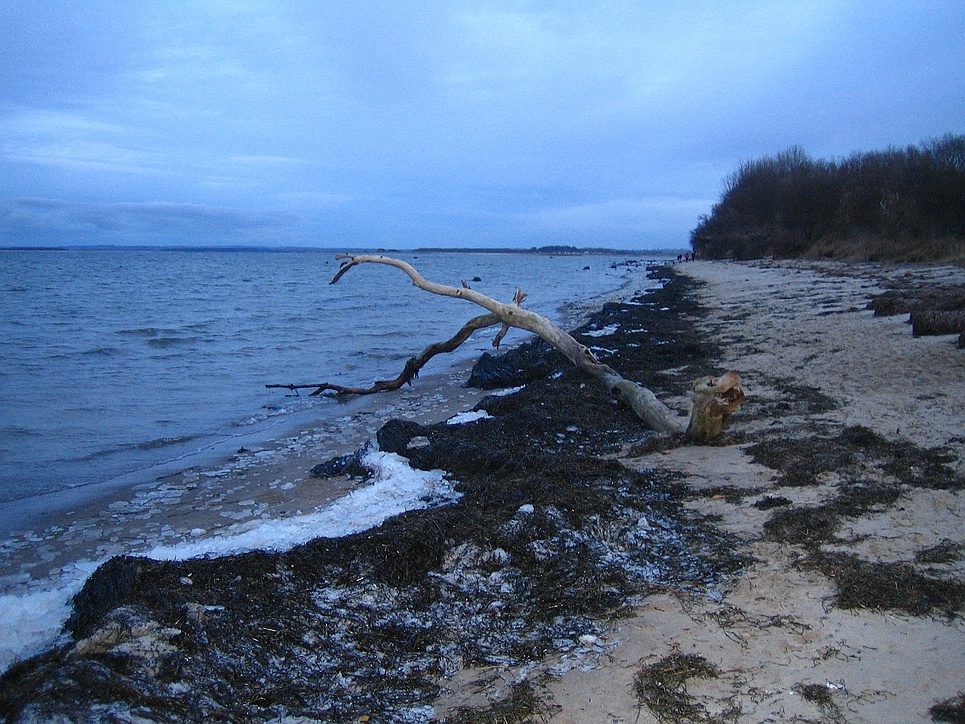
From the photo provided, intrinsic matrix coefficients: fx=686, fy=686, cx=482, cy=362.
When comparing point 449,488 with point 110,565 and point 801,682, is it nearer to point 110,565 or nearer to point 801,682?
point 110,565

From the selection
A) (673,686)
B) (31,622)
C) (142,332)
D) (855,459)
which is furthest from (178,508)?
(142,332)

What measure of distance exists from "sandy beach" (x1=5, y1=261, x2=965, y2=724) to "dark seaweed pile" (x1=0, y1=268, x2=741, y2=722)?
21mm

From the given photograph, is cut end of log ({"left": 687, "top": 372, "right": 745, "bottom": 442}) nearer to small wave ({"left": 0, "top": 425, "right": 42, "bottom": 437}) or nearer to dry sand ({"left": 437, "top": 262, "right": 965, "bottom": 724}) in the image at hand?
dry sand ({"left": 437, "top": 262, "right": 965, "bottom": 724})

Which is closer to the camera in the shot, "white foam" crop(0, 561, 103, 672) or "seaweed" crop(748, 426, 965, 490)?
"white foam" crop(0, 561, 103, 672)

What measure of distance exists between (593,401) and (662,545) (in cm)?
420

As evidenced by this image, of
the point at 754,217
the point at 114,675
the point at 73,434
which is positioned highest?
the point at 754,217

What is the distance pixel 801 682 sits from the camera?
2807mm

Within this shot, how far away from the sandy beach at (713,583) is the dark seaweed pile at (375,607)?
2 cm

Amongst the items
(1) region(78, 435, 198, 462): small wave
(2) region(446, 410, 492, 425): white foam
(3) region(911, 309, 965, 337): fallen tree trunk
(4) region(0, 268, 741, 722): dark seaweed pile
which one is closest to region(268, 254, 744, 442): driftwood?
(4) region(0, 268, 741, 722): dark seaweed pile

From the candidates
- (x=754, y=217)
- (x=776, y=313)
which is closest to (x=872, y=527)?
(x=776, y=313)

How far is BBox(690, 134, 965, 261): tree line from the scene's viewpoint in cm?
2689

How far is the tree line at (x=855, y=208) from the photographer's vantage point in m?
26.9

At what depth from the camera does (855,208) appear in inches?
1384

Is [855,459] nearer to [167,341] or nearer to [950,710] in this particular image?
[950,710]
